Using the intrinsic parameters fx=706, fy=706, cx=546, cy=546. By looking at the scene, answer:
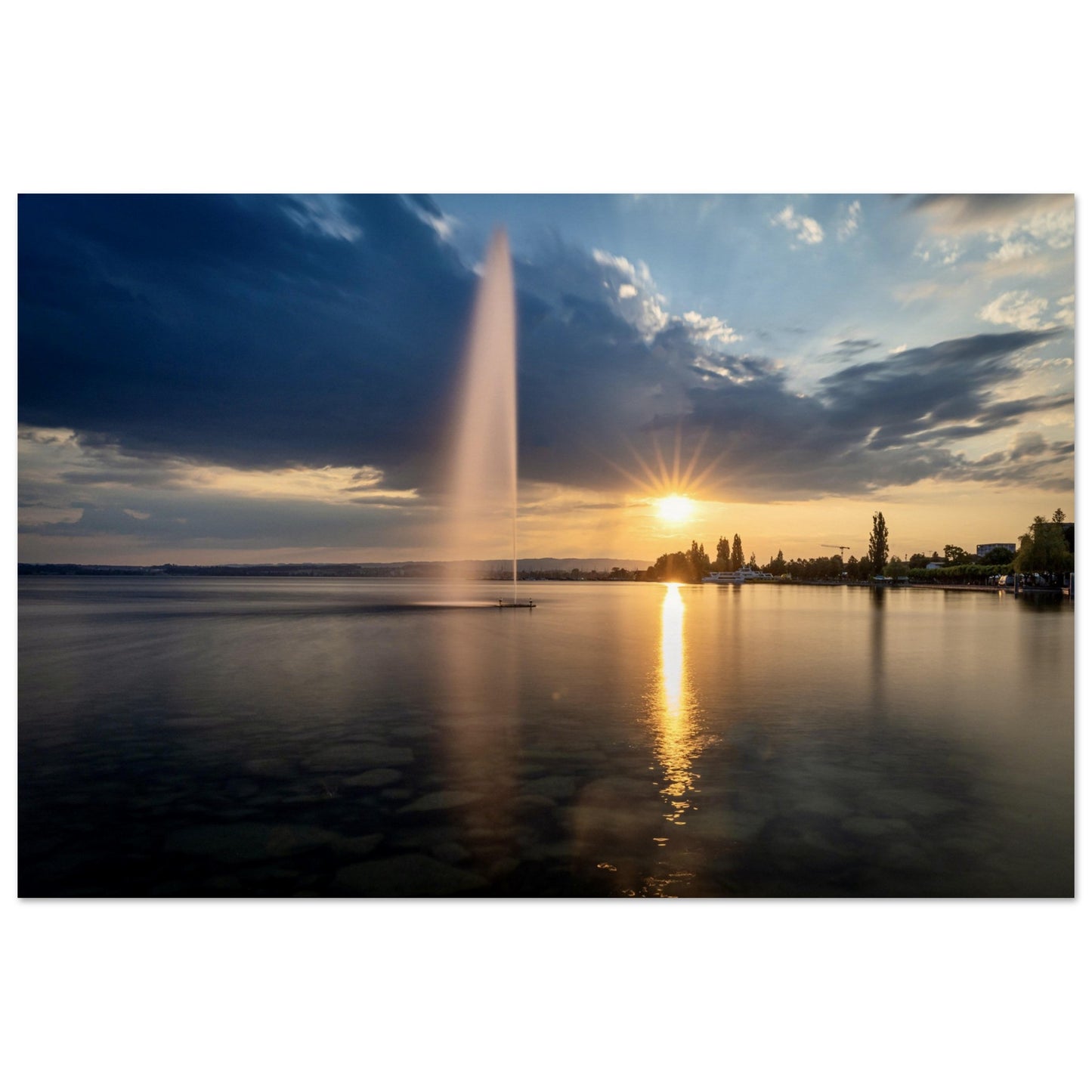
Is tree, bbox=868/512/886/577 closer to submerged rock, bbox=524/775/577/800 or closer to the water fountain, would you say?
the water fountain

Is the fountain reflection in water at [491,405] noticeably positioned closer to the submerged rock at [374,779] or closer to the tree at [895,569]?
the submerged rock at [374,779]

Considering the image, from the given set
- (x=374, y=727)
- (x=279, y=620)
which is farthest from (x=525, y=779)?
(x=279, y=620)

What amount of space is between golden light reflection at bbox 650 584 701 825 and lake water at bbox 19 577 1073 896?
0.24 feet

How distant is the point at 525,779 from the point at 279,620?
3567 cm

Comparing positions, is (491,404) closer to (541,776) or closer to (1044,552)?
(541,776)

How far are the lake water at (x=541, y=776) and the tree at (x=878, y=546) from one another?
95441 mm

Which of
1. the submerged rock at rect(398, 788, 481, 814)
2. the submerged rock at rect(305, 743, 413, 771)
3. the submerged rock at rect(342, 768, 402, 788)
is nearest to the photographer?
the submerged rock at rect(398, 788, 481, 814)

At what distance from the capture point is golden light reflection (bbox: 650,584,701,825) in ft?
31.4

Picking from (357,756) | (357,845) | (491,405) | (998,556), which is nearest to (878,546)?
(998,556)

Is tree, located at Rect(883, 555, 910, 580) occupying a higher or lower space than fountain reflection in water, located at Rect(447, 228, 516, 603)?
lower

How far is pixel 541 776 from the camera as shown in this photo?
1045 centimetres

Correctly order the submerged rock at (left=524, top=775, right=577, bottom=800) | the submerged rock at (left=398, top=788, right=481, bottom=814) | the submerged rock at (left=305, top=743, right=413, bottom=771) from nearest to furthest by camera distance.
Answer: the submerged rock at (left=398, top=788, right=481, bottom=814) → the submerged rock at (left=524, top=775, right=577, bottom=800) → the submerged rock at (left=305, top=743, right=413, bottom=771)

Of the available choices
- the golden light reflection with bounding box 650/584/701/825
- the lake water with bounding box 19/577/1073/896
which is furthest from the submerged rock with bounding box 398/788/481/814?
the golden light reflection with bounding box 650/584/701/825

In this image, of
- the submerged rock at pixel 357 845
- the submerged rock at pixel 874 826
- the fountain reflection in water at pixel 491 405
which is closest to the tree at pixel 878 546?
the fountain reflection in water at pixel 491 405
